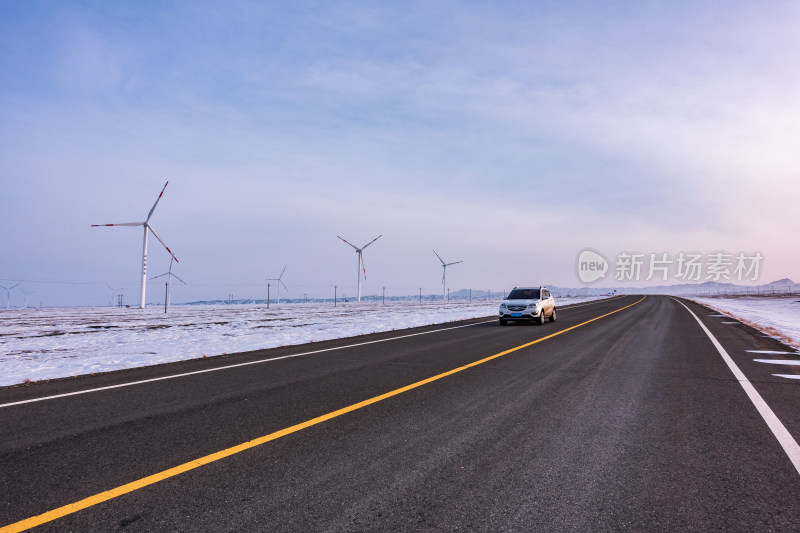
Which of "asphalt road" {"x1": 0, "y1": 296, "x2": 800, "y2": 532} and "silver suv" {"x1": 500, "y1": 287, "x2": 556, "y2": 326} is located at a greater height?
"silver suv" {"x1": 500, "y1": 287, "x2": 556, "y2": 326}

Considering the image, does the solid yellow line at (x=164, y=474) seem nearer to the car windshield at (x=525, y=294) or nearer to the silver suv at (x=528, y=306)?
the silver suv at (x=528, y=306)

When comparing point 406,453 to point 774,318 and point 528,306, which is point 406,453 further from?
point 774,318

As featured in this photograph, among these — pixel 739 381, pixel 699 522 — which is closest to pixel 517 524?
pixel 699 522

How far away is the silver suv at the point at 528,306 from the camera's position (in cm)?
2138

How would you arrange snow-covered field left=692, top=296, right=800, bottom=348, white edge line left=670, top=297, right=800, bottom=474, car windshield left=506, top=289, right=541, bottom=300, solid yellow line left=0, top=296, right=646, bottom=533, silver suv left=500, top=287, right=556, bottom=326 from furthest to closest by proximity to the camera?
car windshield left=506, top=289, right=541, bottom=300 < silver suv left=500, top=287, right=556, bottom=326 < snow-covered field left=692, top=296, right=800, bottom=348 < white edge line left=670, top=297, right=800, bottom=474 < solid yellow line left=0, top=296, right=646, bottom=533

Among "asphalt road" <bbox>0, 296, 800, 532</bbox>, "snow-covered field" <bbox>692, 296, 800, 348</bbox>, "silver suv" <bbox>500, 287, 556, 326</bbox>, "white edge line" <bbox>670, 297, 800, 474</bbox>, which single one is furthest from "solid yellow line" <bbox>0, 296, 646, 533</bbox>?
"silver suv" <bbox>500, 287, 556, 326</bbox>

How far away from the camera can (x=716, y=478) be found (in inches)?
152

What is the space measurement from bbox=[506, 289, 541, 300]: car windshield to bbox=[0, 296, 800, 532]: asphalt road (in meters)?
14.4

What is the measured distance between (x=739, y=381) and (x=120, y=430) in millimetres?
10033

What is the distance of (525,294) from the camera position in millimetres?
23531

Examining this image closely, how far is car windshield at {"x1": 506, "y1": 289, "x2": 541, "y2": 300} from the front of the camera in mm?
23000

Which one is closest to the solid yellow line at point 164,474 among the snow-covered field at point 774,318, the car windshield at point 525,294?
the snow-covered field at point 774,318

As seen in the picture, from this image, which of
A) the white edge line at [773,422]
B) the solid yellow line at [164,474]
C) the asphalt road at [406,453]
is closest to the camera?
the solid yellow line at [164,474]

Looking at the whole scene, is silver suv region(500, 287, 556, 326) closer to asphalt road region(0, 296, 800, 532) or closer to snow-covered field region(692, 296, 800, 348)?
snow-covered field region(692, 296, 800, 348)
